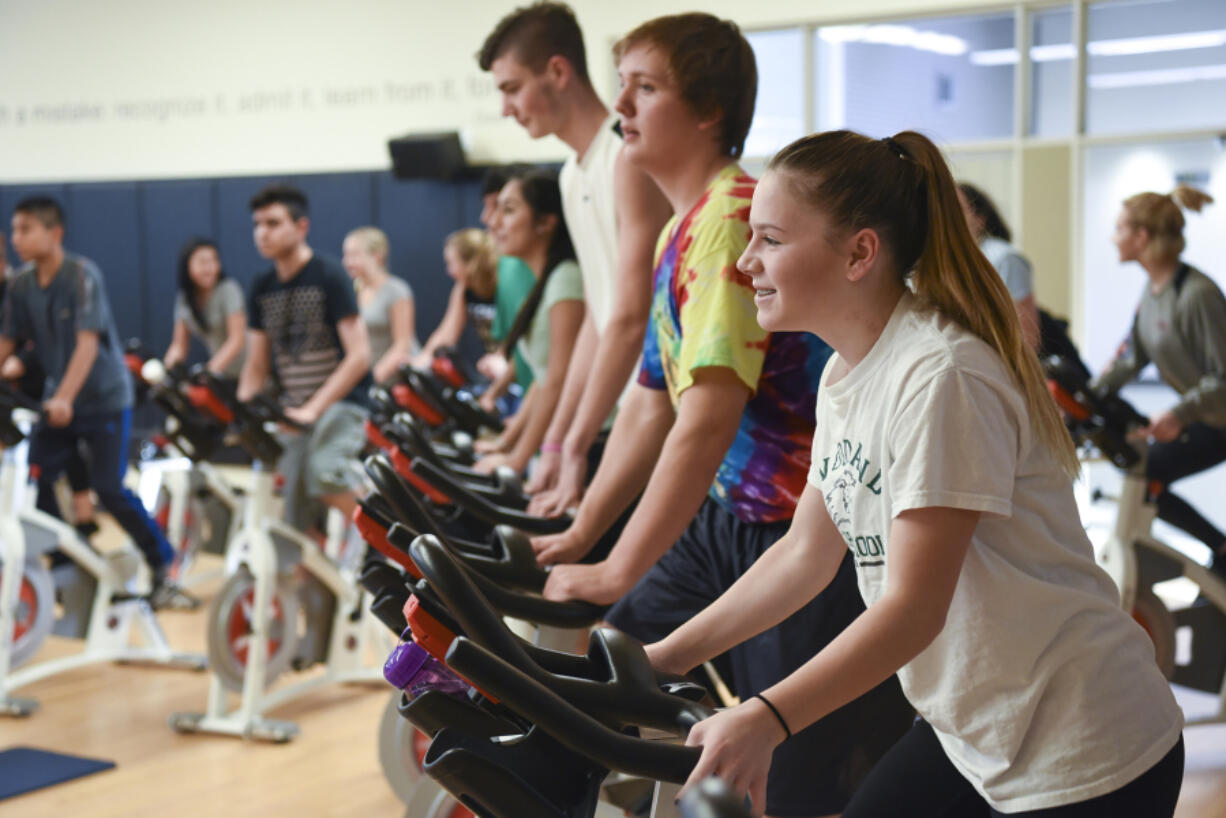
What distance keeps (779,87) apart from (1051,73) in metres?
1.64

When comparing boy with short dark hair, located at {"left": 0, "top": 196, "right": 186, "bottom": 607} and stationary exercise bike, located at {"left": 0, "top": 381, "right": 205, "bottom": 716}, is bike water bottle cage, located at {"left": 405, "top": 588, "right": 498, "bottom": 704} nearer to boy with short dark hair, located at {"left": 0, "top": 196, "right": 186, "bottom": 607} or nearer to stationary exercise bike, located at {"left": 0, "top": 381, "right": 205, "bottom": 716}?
stationary exercise bike, located at {"left": 0, "top": 381, "right": 205, "bottom": 716}

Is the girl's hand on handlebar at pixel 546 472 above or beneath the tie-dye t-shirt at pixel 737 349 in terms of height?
beneath

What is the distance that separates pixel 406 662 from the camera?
119 centimetres

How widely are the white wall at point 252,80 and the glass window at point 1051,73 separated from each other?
109cm

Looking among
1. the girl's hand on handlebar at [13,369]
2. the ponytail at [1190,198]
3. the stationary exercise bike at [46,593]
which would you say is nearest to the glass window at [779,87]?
the ponytail at [1190,198]

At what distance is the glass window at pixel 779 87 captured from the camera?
26.1ft

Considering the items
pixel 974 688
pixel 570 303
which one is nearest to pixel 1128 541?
pixel 570 303

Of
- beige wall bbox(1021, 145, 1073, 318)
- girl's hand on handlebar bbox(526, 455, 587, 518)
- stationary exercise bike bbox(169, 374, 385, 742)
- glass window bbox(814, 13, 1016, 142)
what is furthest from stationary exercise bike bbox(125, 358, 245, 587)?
beige wall bbox(1021, 145, 1073, 318)

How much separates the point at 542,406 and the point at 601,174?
0.65 m

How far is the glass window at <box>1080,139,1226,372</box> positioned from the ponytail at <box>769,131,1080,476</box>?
20.2 ft

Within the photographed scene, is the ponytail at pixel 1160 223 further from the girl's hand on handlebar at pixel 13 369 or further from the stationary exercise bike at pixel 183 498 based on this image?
the girl's hand on handlebar at pixel 13 369

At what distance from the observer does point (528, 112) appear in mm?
2889

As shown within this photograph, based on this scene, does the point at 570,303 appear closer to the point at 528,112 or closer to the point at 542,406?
the point at 542,406

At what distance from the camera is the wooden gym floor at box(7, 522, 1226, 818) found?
371 cm
